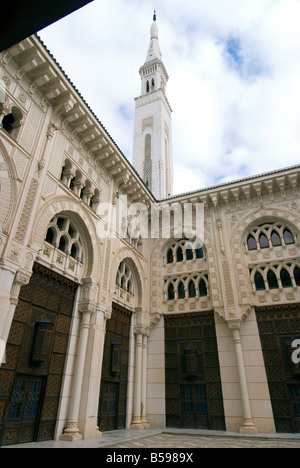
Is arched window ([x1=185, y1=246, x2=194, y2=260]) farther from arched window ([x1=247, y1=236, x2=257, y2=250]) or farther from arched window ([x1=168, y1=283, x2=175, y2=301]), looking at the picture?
arched window ([x1=247, y1=236, x2=257, y2=250])

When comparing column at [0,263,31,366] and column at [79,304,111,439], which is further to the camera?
column at [79,304,111,439]

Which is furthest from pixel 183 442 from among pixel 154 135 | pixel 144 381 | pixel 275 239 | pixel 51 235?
pixel 154 135

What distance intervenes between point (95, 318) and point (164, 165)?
17.6 meters

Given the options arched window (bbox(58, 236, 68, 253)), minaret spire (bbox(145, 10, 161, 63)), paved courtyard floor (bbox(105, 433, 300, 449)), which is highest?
minaret spire (bbox(145, 10, 161, 63))

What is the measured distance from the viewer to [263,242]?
12211 millimetres

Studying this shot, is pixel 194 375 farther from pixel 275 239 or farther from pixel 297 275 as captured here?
pixel 275 239

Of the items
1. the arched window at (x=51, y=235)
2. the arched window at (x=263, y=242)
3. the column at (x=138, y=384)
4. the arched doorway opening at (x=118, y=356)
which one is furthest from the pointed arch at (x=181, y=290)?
the arched window at (x=51, y=235)

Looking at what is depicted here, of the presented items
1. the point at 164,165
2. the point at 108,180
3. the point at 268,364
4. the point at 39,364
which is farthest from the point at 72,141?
the point at 164,165

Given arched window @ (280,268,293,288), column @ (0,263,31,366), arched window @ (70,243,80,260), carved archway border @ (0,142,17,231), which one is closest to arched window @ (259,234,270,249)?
arched window @ (280,268,293,288)

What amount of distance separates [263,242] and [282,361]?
4619 mm

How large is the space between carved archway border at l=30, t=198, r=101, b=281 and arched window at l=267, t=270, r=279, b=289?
6749 mm

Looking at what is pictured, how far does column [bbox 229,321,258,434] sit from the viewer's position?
9336 mm

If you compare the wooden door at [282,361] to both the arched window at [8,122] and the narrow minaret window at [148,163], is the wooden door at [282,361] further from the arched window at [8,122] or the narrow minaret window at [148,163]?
the narrow minaret window at [148,163]

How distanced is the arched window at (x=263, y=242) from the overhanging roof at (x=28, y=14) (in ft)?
38.4
